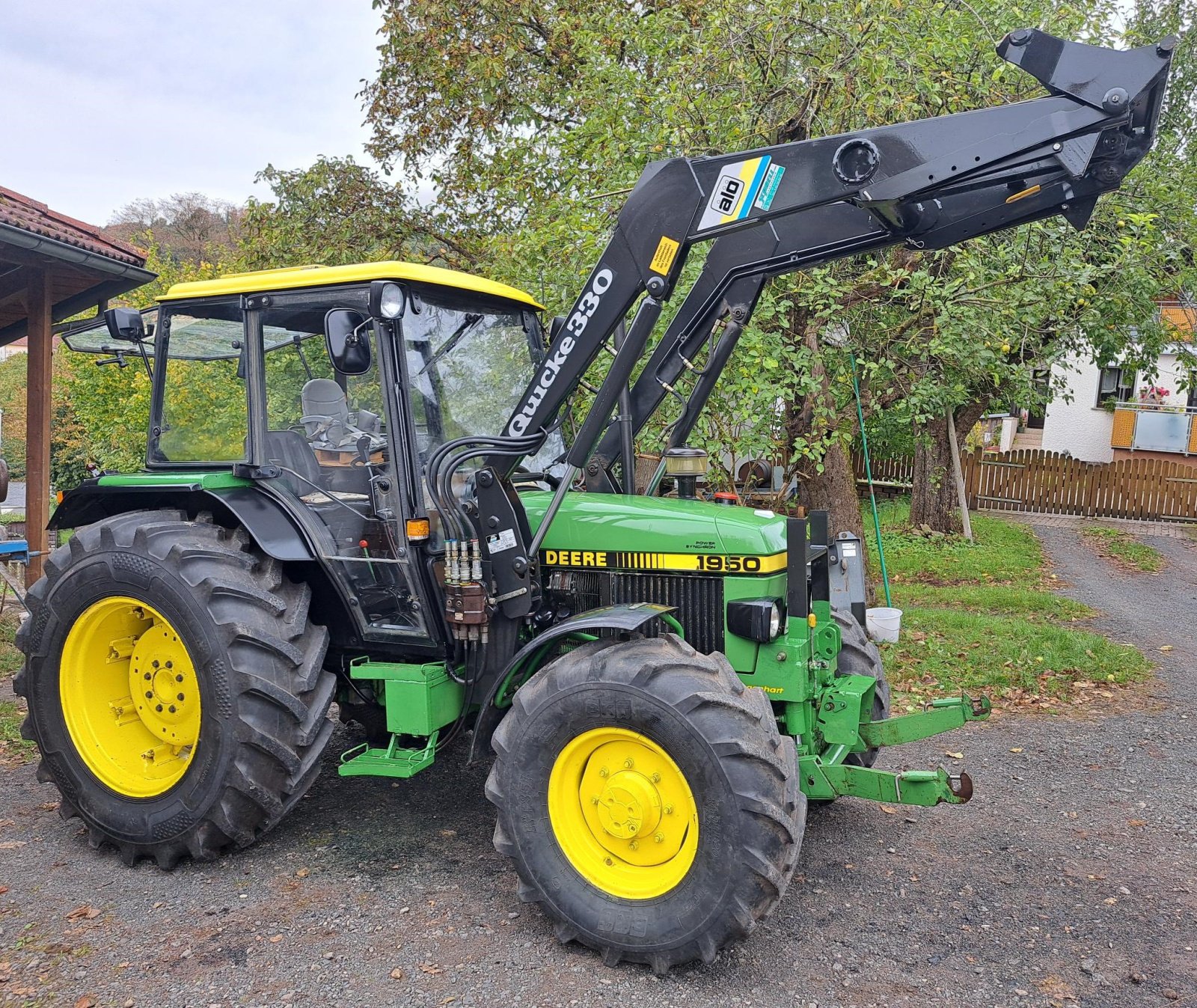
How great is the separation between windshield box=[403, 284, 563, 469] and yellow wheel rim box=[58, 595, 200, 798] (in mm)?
1455

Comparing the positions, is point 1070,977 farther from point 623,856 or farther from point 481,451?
point 481,451

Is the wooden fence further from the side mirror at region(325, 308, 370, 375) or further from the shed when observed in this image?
the side mirror at region(325, 308, 370, 375)

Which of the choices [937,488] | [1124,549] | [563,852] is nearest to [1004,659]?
[563,852]

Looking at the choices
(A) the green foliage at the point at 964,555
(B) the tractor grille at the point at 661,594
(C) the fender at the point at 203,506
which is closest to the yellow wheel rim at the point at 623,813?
(B) the tractor grille at the point at 661,594

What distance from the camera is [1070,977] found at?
128 inches

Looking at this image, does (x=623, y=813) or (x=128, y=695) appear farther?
(x=128, y=695)

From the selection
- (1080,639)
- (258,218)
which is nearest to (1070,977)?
(1080,639)

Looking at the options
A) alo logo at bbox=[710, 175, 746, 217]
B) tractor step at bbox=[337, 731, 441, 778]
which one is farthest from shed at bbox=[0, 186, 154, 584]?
alo logo at bbox=[710, 175, 746, 217]

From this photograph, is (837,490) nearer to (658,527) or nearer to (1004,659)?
(1004,659)

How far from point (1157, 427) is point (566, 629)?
20962mm

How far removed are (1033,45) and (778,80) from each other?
174 inches

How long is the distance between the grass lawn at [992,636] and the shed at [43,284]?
720 centimetres

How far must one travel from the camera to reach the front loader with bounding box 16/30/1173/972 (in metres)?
3.26

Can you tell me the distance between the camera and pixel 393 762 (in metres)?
4.05
